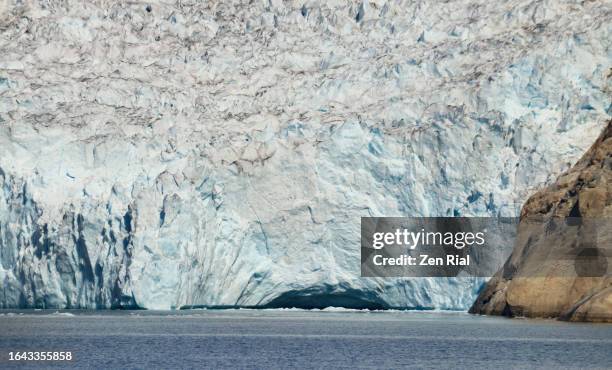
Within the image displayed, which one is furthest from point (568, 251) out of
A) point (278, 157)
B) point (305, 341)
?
point (278, 157)

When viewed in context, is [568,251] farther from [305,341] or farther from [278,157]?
[278,157]

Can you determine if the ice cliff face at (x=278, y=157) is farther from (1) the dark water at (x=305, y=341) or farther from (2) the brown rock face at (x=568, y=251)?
(2) the brown rock face at (x=568, y=251)

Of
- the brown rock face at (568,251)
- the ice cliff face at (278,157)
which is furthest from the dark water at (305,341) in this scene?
the ice cliff face at (278,157)

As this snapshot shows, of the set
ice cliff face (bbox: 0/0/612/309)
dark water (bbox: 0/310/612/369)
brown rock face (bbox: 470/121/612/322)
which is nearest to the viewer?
dark water (bbox: 0/310/612/369)

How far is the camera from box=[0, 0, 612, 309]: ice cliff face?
155 feet

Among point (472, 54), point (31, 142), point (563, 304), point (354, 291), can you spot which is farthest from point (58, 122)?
point (563, 304)

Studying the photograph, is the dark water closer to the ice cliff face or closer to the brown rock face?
the brown rock face

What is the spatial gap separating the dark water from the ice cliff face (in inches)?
62.3

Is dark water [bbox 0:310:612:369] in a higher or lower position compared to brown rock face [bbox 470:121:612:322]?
lower

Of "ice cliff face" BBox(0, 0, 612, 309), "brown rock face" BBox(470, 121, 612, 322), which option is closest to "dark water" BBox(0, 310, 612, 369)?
"brown rock face" BBox(470, 121, 612, 322)

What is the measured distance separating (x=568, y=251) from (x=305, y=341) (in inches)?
387

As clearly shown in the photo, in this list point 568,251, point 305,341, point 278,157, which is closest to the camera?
point 305,341

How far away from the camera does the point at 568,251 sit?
136ft

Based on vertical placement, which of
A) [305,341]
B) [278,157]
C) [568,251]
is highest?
[278,157]
